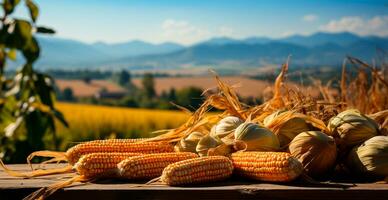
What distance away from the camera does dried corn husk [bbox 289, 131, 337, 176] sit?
1900 mm

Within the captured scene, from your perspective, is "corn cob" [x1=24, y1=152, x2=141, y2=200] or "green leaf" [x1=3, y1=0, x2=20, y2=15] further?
"green leaf" [x1=3, y1=0, x2=20, y2=15]

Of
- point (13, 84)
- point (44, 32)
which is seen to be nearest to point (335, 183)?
point (44, 32)

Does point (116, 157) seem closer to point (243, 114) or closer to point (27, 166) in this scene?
point (27, 166)

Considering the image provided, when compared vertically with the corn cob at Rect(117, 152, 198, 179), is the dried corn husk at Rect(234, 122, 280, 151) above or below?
above

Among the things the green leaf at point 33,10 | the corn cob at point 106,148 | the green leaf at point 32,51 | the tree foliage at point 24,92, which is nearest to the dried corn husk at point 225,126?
the corn cob at point 106,148

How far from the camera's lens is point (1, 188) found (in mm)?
1793

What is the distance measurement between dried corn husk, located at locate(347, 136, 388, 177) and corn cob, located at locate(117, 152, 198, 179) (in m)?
0.62

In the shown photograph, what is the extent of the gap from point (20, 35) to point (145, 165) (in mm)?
1886

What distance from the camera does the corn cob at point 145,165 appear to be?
1.83 meters

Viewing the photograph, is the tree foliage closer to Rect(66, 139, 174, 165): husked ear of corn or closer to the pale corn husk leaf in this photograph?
Rect(66, 139, 174, 165): husked ear of corn

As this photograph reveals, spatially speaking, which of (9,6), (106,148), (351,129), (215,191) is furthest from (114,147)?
(9,6)

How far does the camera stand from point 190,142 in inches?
83.5

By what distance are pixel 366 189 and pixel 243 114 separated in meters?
0.85

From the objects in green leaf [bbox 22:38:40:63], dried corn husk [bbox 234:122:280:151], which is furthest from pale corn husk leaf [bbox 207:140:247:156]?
green leaf [bbox 22:38:40:63]
